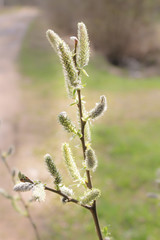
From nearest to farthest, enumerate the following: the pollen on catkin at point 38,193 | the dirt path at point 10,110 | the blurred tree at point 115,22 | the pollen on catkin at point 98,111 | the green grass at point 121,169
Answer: the pollen on catkin at point 38,193 → the pollen on catkin at point 98,111 → the green grass at point 121,169 → the dirt path at point 10,110 → the blurred tree at point 115,22

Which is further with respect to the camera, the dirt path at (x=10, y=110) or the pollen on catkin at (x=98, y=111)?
the dirt path at (x=10, y=110)

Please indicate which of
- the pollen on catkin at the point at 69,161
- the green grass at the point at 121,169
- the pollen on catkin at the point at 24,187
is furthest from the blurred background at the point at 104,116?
the pollen on catkin at the point at 24,187

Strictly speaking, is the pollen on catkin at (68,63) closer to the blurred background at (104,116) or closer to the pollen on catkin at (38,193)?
the pollen on catkin at (38,193)

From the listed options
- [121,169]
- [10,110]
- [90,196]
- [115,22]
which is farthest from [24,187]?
[115,22]

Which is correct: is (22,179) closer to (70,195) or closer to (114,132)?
(70,195)

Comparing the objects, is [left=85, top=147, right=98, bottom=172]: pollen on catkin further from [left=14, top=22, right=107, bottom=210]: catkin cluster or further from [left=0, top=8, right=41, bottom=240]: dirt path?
[left=0, top=8, right=41, bottom=240]: dirt path

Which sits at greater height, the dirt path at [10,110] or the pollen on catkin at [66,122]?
the dirt path at [10,110]

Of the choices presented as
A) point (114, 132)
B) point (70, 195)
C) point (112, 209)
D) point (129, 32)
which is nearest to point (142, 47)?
point (129, 32)

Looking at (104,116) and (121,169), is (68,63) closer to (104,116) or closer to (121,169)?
(121,169)
